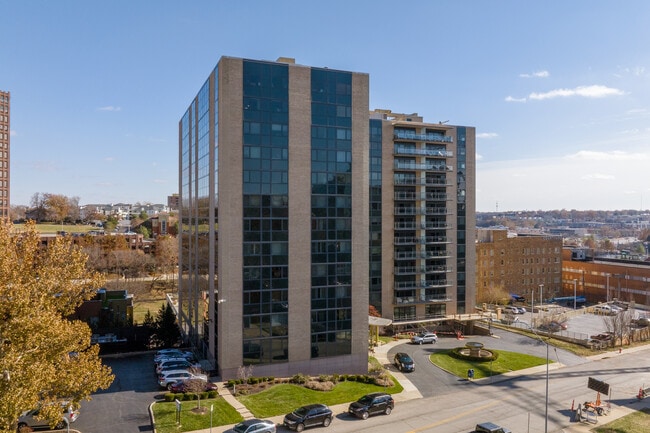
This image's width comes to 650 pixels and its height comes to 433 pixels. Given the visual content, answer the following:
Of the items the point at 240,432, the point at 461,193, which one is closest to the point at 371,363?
the point at 240,432

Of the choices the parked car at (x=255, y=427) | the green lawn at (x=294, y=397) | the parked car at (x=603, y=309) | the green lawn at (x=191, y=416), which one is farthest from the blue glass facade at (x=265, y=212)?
the parked car at (x=603, y=309)

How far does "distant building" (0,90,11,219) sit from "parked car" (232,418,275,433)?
397 ft

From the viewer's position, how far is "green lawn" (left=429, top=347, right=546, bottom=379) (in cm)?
4856

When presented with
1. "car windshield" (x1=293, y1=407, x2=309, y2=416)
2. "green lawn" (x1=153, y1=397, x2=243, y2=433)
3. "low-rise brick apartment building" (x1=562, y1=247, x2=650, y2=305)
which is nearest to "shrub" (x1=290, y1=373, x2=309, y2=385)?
"green lawn" (x1=153, y1=397, x2=243, y2=433)

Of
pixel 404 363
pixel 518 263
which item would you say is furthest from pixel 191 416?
pixel 518 263

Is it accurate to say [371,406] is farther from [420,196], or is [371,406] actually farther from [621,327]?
[621,327]

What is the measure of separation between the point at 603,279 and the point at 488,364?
6620 centimetres

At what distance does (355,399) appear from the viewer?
125 ft

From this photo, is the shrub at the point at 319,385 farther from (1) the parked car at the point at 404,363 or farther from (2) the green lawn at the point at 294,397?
(1) the parked car at the point at 404,363

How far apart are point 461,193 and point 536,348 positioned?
2479 centimetres

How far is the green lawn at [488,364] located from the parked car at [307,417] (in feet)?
66.6

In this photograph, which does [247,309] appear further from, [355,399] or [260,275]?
[355,399]

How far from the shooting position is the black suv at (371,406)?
3475 cm

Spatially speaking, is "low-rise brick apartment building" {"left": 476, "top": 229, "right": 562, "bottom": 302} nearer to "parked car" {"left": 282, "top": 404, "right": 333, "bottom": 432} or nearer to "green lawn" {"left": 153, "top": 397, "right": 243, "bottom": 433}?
"parked car" {"left": 282, "top": 404, "right": 333, "bottom": 432}
